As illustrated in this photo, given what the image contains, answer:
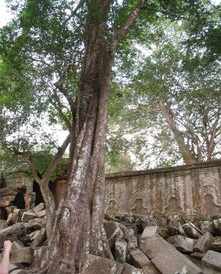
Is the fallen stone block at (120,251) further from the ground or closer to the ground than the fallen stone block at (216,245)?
closer to the ground

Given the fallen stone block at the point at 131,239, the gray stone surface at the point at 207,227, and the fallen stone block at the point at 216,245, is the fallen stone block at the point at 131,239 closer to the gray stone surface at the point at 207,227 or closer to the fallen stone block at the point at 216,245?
the fallen stone block at the point at 216,245

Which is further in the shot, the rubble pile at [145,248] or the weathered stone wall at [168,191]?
the weathered stone wall at [168,191]

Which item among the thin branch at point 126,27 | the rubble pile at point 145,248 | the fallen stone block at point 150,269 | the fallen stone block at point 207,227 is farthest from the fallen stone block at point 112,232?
the thin branch at point 126,27

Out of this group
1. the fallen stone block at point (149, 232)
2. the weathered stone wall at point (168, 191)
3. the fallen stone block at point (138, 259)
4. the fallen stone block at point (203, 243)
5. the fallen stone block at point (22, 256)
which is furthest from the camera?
the weathered stone wall at point (168, 191)

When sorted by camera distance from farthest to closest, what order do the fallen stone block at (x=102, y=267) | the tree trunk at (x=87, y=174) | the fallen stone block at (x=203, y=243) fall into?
the fallen stone block at (x=203, y=243)
the tree trunk at (x=87, y=174)
the fallen stone block at (x=102, y=267)

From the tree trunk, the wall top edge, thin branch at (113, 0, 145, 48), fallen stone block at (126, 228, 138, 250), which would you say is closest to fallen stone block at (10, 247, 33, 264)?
the tree trunk

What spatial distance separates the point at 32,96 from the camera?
9.46m

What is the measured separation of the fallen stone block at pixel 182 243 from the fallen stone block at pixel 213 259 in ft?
2.36

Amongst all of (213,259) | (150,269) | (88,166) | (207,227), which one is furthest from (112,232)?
(207,227)

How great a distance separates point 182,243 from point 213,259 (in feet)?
3.19

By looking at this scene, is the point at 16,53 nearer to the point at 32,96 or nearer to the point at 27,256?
the point at 32,96

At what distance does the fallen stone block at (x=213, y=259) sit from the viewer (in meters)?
5.18

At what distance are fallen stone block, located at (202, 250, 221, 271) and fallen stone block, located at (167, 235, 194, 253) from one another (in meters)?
0.72

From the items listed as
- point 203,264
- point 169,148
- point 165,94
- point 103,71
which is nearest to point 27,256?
point 203,264
